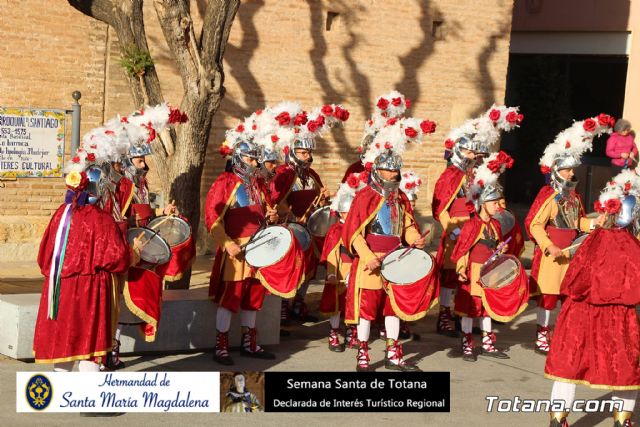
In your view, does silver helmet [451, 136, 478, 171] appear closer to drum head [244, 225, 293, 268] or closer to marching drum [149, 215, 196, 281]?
drum head [244, 225, 293, 268]

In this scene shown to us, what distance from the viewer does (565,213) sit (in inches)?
453

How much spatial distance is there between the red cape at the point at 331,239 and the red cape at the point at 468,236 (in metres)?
1.14

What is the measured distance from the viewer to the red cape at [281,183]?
12.2 m

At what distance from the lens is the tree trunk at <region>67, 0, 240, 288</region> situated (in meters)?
12.5

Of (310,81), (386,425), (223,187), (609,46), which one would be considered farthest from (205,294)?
Result: (609,46)

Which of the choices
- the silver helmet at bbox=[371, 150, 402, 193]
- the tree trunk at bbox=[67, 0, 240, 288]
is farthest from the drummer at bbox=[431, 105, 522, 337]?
the tree trunk at bbox=[67, 0, 240, 288]

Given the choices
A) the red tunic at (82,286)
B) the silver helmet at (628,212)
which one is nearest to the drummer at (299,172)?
the red tunic at (82,286)

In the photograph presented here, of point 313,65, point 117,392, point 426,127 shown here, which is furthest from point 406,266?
point 313,65

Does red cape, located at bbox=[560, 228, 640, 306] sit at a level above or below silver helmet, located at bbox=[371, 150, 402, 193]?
below

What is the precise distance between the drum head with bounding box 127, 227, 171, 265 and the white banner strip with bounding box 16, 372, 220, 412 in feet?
3.73

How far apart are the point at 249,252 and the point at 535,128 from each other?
1625 cm

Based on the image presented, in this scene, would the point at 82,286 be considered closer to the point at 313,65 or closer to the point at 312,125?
the point at 312,125

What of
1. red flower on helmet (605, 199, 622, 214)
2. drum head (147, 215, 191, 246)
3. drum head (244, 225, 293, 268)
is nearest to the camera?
red flower on helmet (605, 199, 622, 214)

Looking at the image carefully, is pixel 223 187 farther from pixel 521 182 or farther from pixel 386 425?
pixel 521 182
